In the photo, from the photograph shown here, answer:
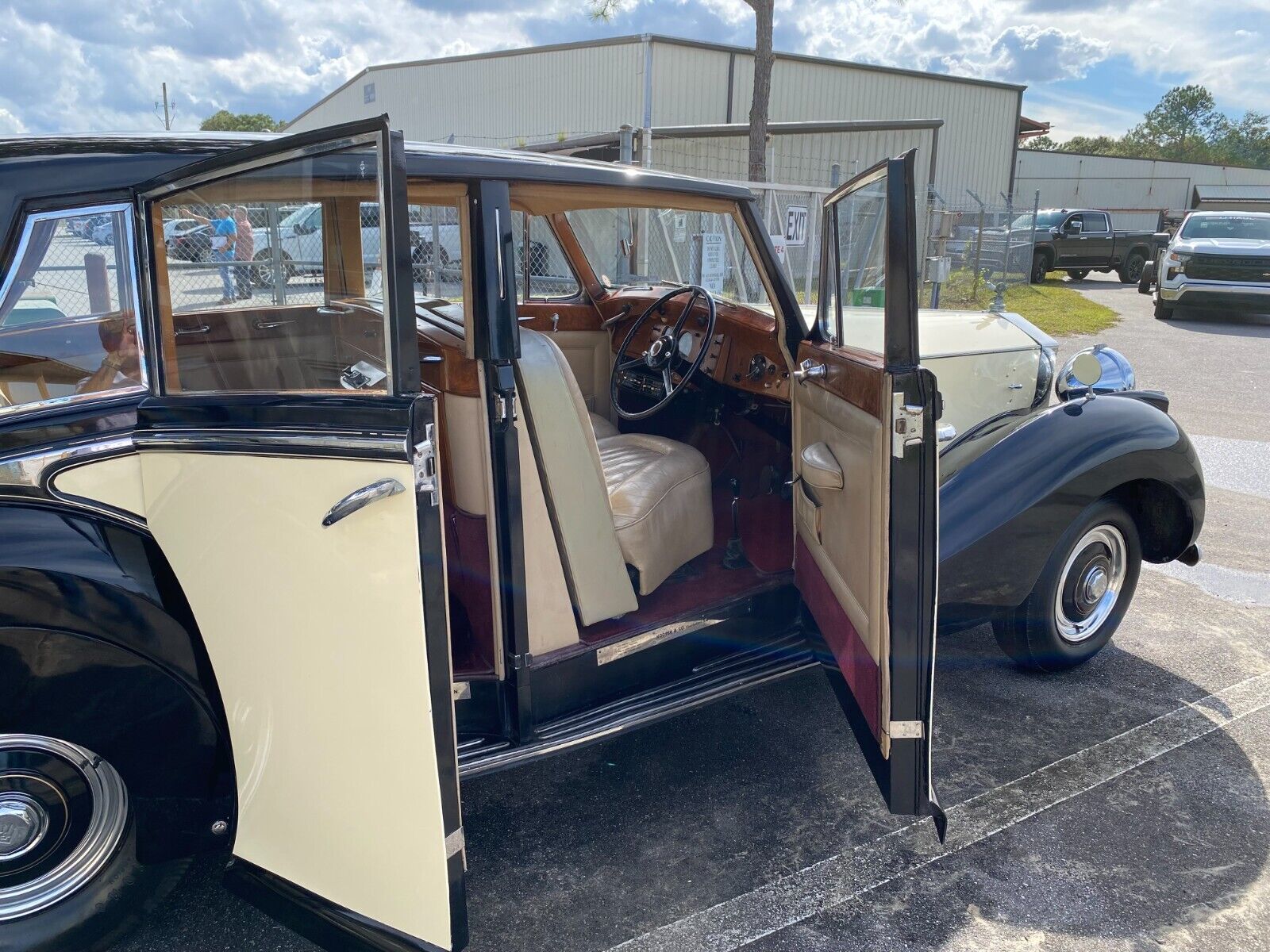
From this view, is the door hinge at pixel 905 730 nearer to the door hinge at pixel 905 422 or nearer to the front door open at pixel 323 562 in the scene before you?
the door hinge at pixel 905 422

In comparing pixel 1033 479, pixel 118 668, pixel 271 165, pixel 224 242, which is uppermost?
pixel 271 165

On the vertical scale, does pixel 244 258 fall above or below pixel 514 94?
below

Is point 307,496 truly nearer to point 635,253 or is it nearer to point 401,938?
point 401,938

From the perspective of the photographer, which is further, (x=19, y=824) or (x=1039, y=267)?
(x=1039, y=267)

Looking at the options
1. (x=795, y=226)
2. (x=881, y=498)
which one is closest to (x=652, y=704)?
(x=881, y=498)

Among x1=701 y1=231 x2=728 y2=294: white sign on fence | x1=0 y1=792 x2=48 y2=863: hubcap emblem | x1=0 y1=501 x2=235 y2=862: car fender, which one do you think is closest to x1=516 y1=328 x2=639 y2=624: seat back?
x1=0 y1=501 x2=235 y2=862: car fender

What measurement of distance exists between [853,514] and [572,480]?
0.75 m

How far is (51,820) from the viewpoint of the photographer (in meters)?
1.92

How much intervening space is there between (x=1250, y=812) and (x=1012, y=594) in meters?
0.88

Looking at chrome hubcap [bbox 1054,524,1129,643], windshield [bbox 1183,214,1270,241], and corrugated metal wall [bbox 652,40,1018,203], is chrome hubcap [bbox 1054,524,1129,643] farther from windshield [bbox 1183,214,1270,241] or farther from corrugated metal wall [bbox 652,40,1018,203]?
corrugated metal wall [bbox 652,40,1018,203]

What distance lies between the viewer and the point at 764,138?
460 inches

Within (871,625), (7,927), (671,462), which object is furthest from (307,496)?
(671,462)

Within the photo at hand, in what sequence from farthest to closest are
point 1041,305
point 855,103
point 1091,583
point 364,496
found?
point 855,103
point 1041,305
point 1091,583
point 364,496

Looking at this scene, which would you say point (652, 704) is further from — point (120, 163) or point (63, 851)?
point (120, 163)
